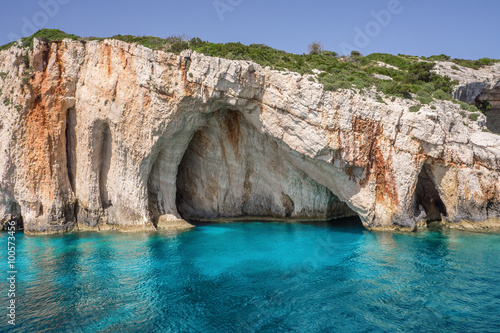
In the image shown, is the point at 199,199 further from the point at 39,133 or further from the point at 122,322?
the point at 122,322

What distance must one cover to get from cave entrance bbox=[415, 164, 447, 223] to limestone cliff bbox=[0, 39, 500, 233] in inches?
2.9

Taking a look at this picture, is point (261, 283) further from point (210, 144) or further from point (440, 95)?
point (440, 95)

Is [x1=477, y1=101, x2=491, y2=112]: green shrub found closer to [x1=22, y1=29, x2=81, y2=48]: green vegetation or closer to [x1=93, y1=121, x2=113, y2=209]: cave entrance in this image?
[x1=93, y1=121, x2=113, y2=209]: cave entrance

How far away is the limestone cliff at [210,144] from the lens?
70.1 feet

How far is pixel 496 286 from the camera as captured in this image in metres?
13.6

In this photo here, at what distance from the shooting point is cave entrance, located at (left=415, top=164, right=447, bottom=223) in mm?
23750

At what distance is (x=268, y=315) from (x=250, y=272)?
3.99 meters

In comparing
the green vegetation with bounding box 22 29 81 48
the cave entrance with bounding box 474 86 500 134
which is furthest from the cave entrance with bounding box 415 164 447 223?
the green vegetation with bounding box 22 29 81 48

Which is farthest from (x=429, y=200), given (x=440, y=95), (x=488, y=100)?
(x=488, y=100)

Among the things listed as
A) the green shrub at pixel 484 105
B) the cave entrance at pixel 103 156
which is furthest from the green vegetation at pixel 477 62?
the cave entrance at pixel 103 156

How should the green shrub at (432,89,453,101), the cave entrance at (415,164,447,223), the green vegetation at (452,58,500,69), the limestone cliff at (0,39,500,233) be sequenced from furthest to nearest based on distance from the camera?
1. the green vegetation at (452,58,500,69)
2. the green shrub at (432,89,453,101)
3. the cave entrance at (415,164,447,223)
4. the limestone cliff at (0,39,500,233)

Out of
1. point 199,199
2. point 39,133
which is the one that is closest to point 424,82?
point 199,199

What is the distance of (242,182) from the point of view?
88.8 feet

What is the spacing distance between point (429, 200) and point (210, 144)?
1704 cm
